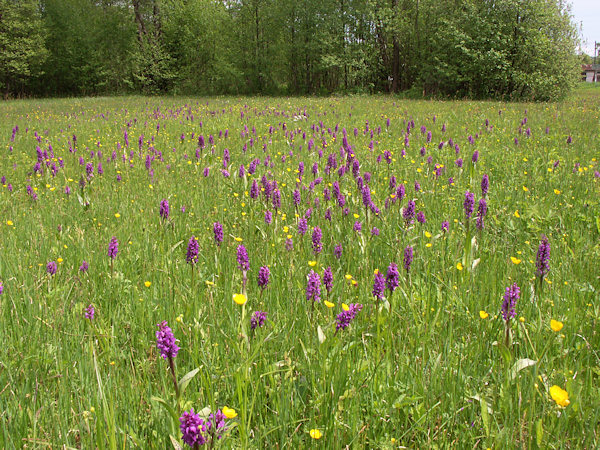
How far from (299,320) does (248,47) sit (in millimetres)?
38799

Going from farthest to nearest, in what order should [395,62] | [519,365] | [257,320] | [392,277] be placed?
[395,62] < [392,277] < [257,320] < [519,365]

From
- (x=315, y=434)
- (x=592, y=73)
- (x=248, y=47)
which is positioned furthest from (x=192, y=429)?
(x=592, y=73)

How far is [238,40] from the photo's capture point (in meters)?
37.4

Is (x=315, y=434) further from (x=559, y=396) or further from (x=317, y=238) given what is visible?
(x=317, y=238)

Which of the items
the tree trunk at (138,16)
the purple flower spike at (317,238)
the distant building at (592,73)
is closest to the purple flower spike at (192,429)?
the purple flower spike at (317,238)

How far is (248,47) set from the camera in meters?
37.2

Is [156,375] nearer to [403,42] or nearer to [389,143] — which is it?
[389,143]

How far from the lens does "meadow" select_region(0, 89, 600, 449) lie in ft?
4.85

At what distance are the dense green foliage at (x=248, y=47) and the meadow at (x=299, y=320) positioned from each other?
75.0ft

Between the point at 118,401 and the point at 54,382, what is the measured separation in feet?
1.16

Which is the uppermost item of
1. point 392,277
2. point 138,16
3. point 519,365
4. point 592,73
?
point 592,73

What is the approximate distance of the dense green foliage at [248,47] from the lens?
2564cm

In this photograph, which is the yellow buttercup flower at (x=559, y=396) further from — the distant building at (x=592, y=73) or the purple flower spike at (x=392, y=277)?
the distant building at (x=592, y=73)

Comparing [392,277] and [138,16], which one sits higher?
[138,16]
